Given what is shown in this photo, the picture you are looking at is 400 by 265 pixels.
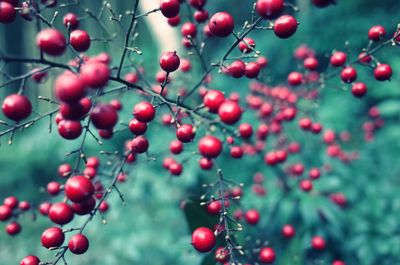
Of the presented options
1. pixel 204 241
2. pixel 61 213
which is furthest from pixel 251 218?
pixel 61 213

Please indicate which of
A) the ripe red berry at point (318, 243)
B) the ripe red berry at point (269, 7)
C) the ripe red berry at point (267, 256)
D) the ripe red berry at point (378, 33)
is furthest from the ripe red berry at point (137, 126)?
the ripe red berry at point (318, 243)

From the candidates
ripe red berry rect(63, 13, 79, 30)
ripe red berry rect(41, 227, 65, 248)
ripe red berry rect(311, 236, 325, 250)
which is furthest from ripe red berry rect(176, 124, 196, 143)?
ripe red berry rect(311, 236, 325, 250)

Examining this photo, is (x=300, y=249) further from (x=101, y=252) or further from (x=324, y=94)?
(x=101, y=252)

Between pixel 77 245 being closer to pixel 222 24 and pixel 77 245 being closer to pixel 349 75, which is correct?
pixel 222 24

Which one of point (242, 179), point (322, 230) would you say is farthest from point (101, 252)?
point (322, 230)

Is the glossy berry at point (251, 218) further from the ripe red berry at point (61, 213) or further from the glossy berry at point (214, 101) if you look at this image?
the ripe red berry at point (61, 213)
